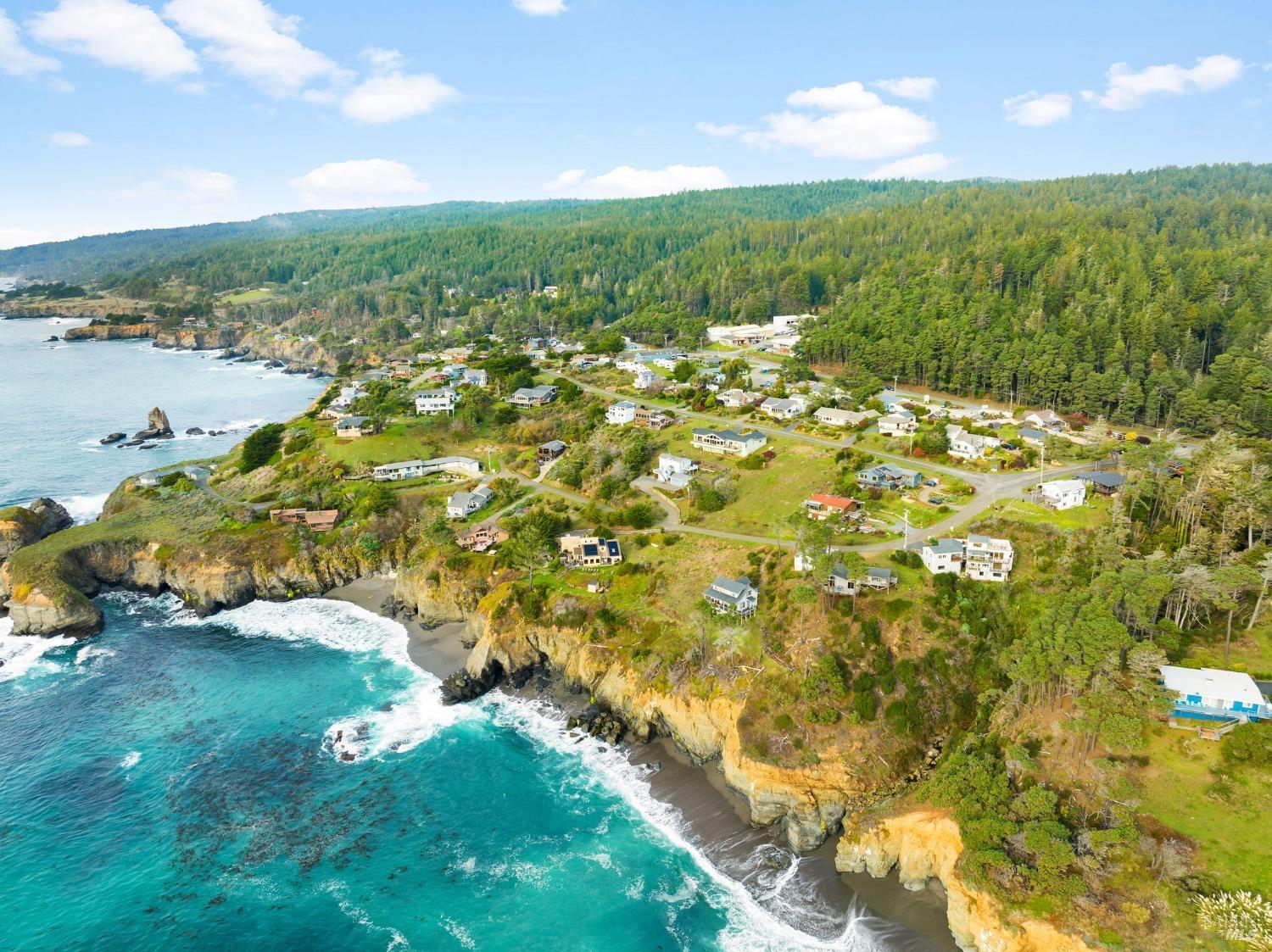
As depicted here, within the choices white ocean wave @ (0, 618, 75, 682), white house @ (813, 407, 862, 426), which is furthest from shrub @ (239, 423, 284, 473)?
white house @ (813, 407, 862, 426)

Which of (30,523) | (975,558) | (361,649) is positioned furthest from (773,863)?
(30,523)

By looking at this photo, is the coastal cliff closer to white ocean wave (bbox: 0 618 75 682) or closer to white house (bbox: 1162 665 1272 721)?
white house (bbox: 1162 665 1272 721)

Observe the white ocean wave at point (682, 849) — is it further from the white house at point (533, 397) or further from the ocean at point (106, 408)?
the ocean at point (106, 408)

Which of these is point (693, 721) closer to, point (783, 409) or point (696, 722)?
point (696, 722)

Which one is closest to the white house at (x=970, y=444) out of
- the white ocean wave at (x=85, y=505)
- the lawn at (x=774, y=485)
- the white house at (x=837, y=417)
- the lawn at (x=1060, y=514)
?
the lawn at (x=1060, y=514)

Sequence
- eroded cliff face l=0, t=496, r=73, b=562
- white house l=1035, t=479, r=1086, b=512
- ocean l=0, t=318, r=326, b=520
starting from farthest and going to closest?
ocean l=0, t=318, r=326, b=520, eroded cliff face l=0, t=496, r=73, b=562, white house l=1035, t=479, r=1086, b=512

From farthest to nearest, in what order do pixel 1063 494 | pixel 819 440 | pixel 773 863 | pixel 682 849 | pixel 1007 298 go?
1. pixel 1007 298
2. pixel 819 440
3. pixel 1063 494
4. pixel 682 849
5. pixel 773 863

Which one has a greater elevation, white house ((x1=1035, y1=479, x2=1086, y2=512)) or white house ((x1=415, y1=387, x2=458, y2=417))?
white house ((x1=415, y1=387, x2=458, y2=417))
